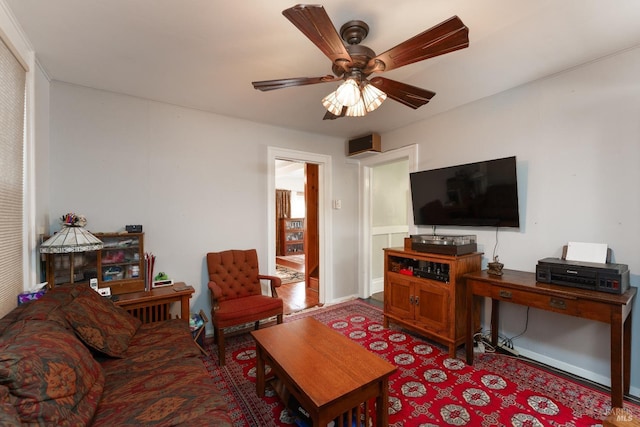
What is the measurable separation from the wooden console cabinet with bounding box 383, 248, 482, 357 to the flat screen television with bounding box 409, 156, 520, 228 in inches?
16.8

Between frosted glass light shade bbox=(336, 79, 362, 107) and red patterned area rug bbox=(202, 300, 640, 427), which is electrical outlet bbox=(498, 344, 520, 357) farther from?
frosted glass light shade bbox=(336, 79, 362, 107)

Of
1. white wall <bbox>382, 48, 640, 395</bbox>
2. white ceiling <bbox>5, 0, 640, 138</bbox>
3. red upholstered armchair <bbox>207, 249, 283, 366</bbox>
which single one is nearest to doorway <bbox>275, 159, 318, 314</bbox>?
red upholstered armchair <bbox>207, 249, 283, 366</bbox>

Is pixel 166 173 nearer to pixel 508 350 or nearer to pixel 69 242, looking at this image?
pixel 69 242

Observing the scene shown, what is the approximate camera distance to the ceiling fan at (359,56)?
116 cm

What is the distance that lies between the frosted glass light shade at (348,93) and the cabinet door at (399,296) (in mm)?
2040

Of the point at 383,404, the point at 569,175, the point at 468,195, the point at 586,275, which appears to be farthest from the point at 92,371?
the point at 569,175

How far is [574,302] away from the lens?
188cm

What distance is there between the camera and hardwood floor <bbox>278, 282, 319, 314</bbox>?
3854mm

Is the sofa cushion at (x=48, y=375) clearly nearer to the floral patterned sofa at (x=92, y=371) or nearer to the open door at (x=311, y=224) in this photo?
the floral patterned sofa at (x=92, y=371)

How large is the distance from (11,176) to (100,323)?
108 centimetres

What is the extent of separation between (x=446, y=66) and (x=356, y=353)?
7.40 feet

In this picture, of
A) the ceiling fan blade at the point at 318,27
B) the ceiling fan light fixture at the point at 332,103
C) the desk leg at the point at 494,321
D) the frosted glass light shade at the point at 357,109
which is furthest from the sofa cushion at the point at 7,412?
the desk leg at the point at 494,321

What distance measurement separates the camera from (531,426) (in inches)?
65.7

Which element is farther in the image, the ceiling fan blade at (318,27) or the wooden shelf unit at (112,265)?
the wooden shelf unit at (112,265)
